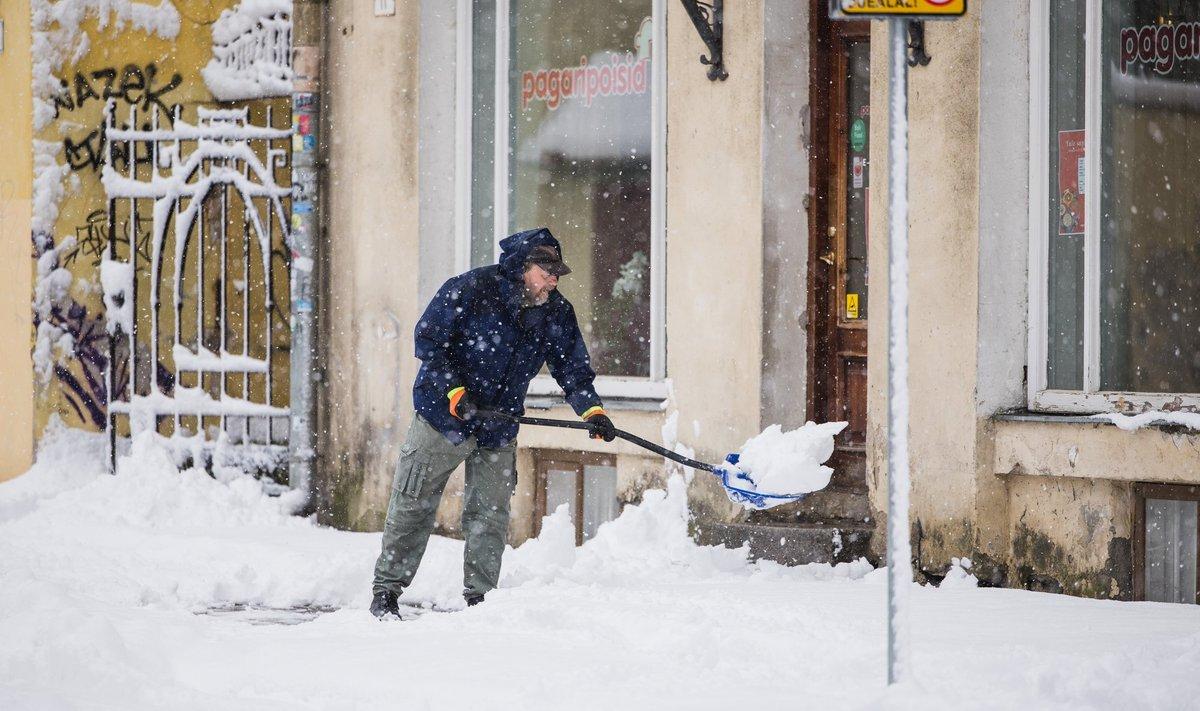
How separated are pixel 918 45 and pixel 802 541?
8.91 feet

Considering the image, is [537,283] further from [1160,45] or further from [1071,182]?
[1160,45]

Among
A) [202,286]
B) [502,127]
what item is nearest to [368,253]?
[502,127]

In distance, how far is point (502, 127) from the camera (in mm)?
9664

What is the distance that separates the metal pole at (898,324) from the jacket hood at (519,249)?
2701 millimetres

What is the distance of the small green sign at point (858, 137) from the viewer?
8383mm

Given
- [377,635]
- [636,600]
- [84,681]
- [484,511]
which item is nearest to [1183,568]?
[636,600]

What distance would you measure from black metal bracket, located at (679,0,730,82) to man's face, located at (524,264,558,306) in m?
2.17

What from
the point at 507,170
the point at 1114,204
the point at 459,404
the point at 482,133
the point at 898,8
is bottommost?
the point at 459,404

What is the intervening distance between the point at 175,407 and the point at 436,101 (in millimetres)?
3178

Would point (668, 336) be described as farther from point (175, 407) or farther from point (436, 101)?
point (175, 407)

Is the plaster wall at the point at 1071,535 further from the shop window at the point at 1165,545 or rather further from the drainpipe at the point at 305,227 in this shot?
the drainpipe at the point at 305,227

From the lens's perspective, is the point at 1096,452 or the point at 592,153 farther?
the point at 592,153

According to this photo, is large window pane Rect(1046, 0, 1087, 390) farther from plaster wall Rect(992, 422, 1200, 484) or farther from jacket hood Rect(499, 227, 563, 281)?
jacket hood Rect(499, 227, 563, 281)

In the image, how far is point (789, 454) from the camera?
6.69 metres
